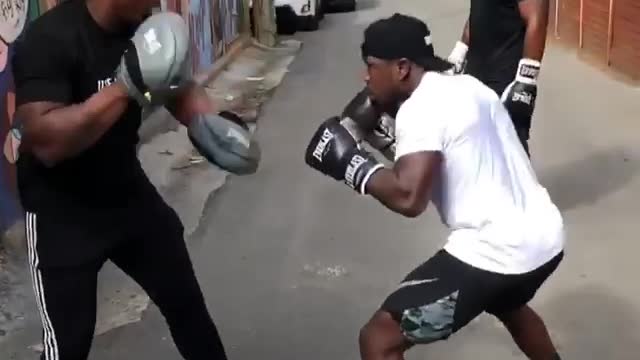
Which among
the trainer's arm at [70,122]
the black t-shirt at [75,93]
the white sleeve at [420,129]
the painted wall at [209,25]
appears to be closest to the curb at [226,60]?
the painted wall at [209,25]

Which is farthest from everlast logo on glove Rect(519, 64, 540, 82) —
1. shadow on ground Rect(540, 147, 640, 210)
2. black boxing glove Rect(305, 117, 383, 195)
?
black boxing glove Rect(305, 117, 383, 195)

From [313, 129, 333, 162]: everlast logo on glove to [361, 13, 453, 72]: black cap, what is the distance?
0.90 feet

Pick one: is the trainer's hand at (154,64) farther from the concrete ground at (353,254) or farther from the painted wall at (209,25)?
the painted wall at (209,25)

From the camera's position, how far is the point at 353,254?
248 inches

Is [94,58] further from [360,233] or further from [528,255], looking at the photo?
[360,233]

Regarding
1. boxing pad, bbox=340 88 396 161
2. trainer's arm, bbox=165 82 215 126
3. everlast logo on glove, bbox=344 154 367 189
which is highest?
trainer's arm, bbox=165 82 215 126

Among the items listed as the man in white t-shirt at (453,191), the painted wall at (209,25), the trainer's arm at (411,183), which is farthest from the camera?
the painted wall at (209,25)

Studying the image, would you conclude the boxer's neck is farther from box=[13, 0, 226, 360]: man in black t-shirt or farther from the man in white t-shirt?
the man in white t-shirt

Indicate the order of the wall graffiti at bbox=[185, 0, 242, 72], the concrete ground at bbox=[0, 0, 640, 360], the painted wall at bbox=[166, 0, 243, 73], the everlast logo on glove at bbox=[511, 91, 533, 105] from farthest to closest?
the wall graffiti at bbox=[185, 0, 242, 72], the painted wall at bbox=[166, 0, 243, 73], the everlast logo on glove at bbox=[511, 91, 533, 105], the concrete ground at bbox=[0, 0, 640, 360]

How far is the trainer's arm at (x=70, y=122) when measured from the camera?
2986 mm

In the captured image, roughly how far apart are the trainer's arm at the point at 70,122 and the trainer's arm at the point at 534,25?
10.1 feet

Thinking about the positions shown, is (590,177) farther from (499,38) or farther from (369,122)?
(369,122)

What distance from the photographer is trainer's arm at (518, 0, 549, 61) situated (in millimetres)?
5602

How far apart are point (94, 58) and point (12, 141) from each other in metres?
3.12
